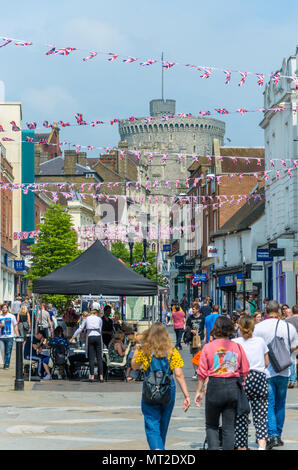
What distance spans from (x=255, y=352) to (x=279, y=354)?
32.7 inches

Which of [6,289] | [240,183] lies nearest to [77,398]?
[6,289]

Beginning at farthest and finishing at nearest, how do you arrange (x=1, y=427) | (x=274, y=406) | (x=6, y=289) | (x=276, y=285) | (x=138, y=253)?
(x=138, y=253), (x=6, y=289), (x=276, y=285), (x=1, y=427), (x=274, y=406)

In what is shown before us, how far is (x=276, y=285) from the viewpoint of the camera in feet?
140

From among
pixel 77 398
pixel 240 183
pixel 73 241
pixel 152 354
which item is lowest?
pixel 77 398

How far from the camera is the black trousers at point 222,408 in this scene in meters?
8.98

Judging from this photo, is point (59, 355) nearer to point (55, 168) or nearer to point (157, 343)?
point (157, 343)

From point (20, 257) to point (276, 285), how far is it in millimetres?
22546

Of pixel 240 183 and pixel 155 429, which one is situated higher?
pixel 240 183

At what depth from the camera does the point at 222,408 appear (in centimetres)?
904

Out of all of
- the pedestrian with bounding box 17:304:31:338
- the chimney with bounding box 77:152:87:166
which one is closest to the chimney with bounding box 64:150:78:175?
the chimney with bounding box 77:152:87:166

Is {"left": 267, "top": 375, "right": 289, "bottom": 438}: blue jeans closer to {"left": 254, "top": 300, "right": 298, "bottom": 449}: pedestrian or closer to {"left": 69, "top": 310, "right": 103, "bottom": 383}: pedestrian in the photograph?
{"left": 254, "top": 300, "right": 298, "bottom": 449}: pedestrian

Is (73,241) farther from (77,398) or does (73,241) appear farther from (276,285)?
(77,398)

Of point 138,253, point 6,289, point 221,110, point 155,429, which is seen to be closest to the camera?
point 155,429

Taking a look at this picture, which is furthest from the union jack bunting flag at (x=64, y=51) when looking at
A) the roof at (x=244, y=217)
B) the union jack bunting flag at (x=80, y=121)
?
the roof at (x=244, y=217)
